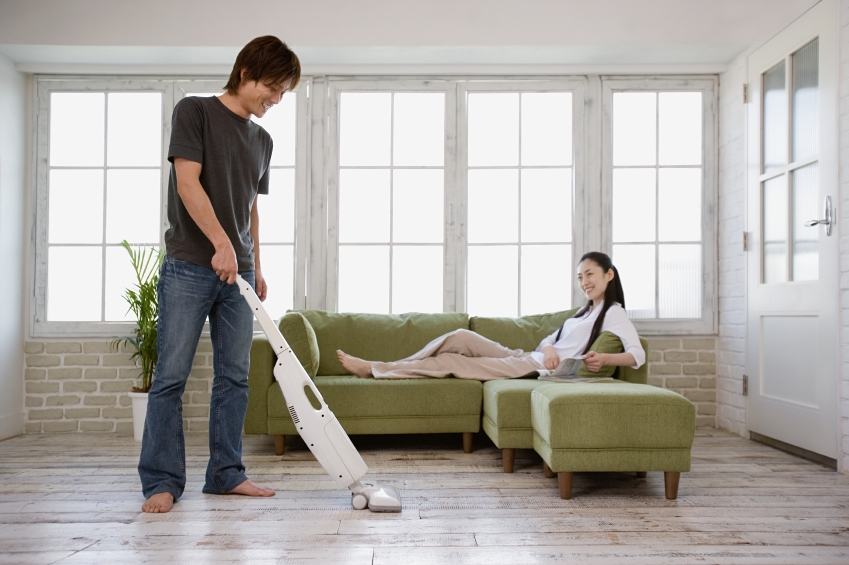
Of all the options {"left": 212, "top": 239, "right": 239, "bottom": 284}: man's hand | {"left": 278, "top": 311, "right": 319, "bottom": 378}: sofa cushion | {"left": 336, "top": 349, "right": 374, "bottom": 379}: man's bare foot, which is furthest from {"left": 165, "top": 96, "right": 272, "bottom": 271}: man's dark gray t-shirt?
{"left": 336, "top": 349, "right": 374, "bottom": 379}: man's bare foot

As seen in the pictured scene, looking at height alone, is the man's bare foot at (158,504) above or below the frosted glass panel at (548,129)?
below

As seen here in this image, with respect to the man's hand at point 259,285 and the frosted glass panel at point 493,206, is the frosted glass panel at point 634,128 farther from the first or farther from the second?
the man's hand at point 259,285

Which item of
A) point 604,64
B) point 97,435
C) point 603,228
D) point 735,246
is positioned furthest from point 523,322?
point 97,435

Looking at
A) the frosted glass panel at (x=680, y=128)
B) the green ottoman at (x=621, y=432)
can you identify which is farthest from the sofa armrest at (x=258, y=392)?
the frosted glass panel at (x=680, y=128)

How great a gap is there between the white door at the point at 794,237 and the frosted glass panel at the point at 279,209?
9.40 ft

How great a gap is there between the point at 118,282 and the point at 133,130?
101 cm

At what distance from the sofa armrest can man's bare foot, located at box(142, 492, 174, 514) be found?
42.3 inches

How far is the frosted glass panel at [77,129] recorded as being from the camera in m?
4.45

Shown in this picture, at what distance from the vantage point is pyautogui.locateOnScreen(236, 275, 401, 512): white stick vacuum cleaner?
2.34m

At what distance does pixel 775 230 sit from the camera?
12.5ft

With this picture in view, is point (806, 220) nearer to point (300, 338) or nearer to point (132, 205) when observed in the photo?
point (300, 338)

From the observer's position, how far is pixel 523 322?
4195mm

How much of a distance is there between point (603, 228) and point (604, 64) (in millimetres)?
1068

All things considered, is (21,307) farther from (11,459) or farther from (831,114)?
(831,114)
